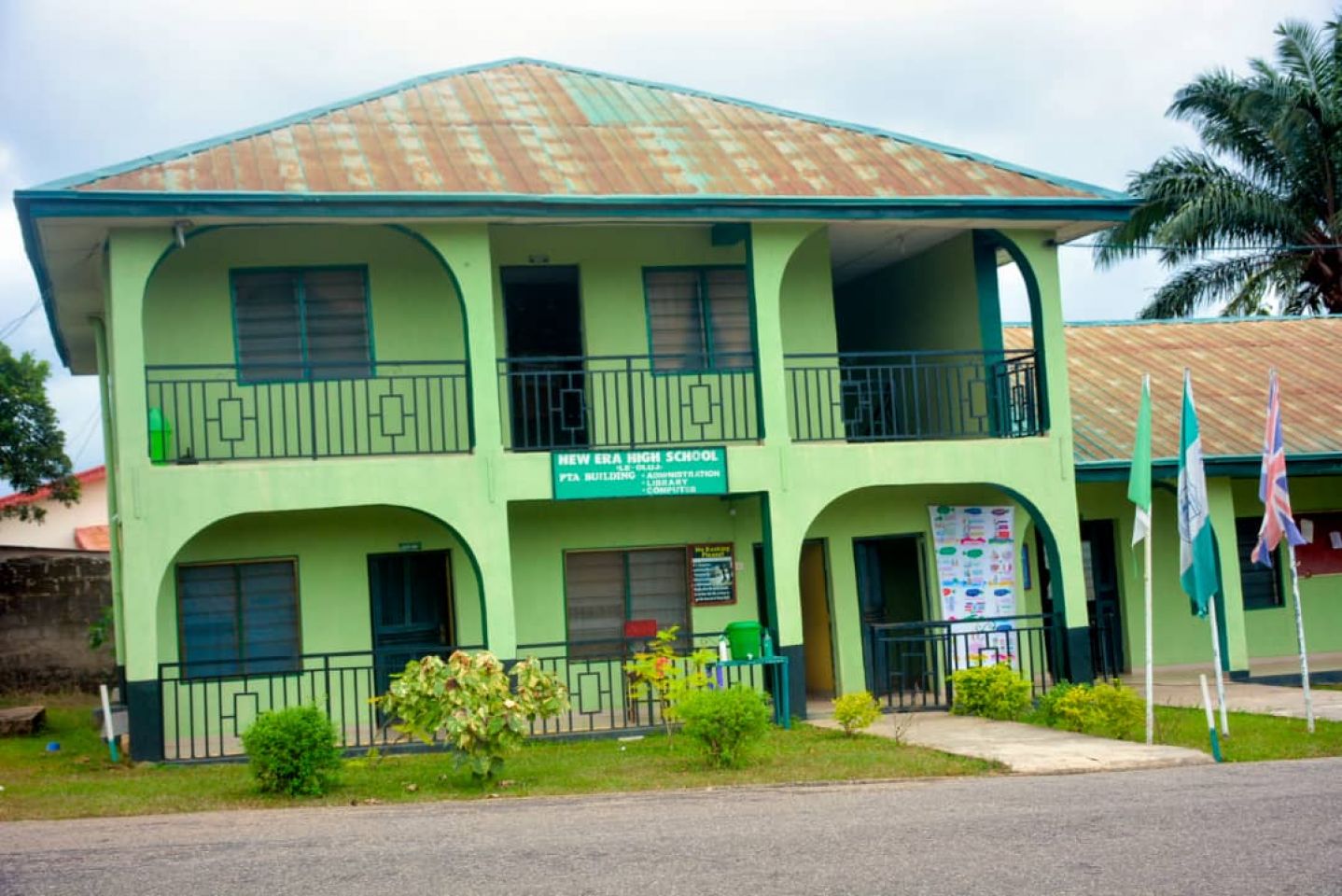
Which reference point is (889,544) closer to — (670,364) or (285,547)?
(670,364)

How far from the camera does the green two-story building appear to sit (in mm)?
15461

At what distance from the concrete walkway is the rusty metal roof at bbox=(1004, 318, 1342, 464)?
191 inches

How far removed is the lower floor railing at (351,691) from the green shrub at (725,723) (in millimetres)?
2628

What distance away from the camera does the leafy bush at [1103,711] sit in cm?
1435

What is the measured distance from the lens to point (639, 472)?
53.4ft

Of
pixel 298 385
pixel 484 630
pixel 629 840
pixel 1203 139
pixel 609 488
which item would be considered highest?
pixel 1203 139

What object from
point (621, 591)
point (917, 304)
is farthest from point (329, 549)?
point (917, 304)

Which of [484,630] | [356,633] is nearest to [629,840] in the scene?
[484,630]

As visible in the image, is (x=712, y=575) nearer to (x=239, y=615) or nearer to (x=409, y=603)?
(x=409, y=603)

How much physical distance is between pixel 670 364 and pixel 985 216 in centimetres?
385

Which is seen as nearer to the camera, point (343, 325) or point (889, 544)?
point (343, 325)

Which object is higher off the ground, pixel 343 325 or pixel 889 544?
pixel 343 325

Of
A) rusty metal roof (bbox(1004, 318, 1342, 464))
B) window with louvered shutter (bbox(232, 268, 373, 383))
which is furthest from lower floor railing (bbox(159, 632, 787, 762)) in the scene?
rusty metal roof (bbox(1004, 318, 1342, 464))

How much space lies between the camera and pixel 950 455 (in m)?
17.3
